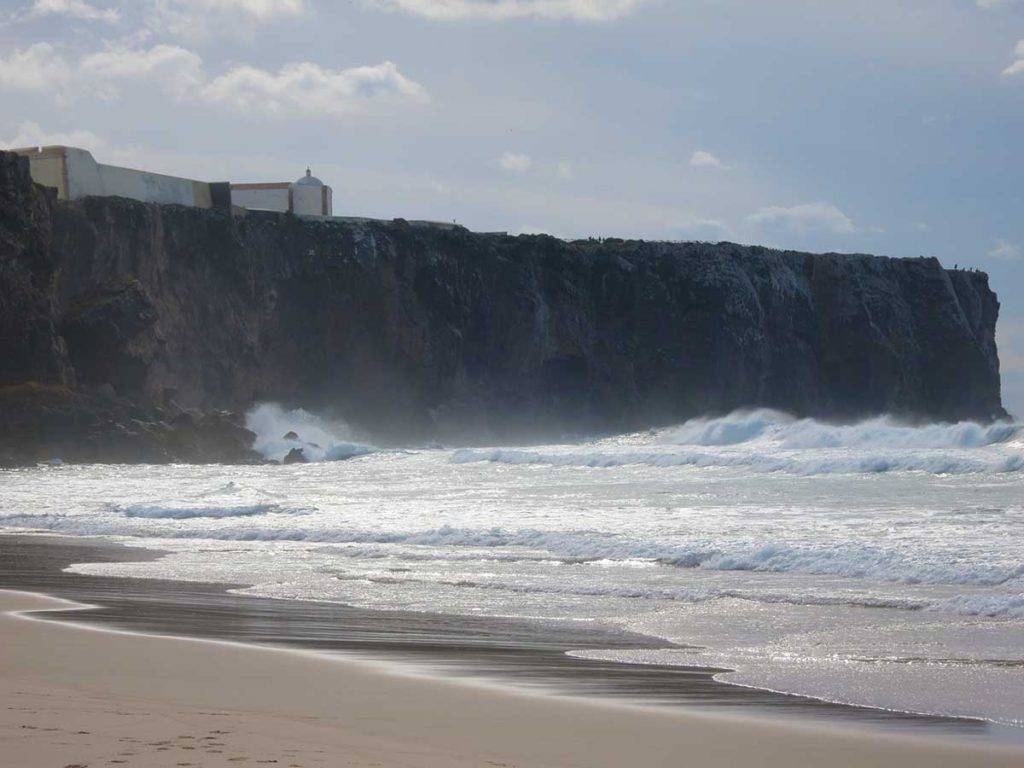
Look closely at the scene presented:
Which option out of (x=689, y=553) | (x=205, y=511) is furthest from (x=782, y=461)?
(x=689, y=553)

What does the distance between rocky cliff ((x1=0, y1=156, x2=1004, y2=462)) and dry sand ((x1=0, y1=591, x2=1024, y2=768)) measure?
34405mm

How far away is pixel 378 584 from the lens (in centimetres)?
1114

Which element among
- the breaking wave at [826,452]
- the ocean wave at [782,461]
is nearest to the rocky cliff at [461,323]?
the breaking wave at [826,452]

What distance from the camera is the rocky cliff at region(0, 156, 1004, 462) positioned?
41656mm

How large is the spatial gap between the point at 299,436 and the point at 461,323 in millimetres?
12268

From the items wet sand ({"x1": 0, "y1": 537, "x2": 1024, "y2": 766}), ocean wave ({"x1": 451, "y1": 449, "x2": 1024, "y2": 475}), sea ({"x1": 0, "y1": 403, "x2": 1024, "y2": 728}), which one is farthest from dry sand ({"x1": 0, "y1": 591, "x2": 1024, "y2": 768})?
ocean wave ({"x1": 451, "y1": 449, "x2": 1024, "y2": 475})

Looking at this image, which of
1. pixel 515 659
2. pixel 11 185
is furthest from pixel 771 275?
pixel 515 659

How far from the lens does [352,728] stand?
5.61m

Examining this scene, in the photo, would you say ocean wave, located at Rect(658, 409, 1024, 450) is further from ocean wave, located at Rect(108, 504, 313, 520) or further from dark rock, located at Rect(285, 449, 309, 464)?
ocean wave, located at Rect(108, 504, 313, 520)

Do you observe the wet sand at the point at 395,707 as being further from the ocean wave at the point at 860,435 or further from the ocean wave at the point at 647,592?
the ocean wave at the point at 860,435

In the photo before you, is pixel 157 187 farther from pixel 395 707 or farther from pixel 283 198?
pixel 395 707

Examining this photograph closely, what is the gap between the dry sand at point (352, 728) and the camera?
4.99 m

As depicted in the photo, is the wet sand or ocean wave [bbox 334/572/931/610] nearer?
the wet sand

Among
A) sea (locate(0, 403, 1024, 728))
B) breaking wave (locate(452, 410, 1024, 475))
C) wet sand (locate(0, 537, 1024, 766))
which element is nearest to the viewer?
wet sand (locate(0, 537, 1024, 766))
